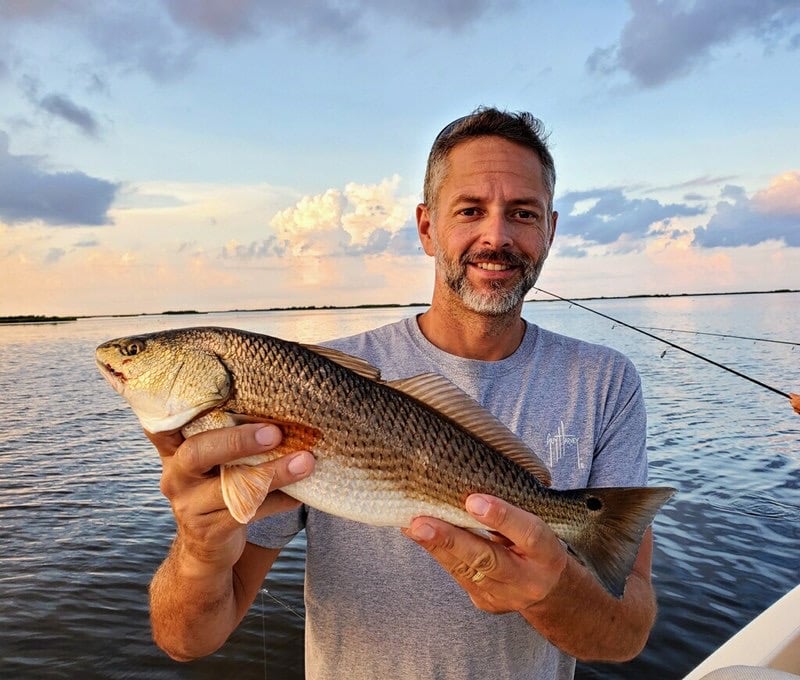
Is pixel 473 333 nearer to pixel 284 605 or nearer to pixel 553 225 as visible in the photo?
pixel 553 225

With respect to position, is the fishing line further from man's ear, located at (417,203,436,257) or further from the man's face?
the man's face

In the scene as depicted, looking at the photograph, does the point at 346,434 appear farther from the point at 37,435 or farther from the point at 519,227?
the point at 37,435

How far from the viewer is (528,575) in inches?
90.0

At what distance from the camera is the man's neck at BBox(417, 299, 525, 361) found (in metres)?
3.15

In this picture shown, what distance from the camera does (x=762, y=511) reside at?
10602 mm

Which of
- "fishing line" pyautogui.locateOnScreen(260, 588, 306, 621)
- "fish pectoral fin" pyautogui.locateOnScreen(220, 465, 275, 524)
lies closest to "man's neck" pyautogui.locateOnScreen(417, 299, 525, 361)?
"fish pectoral fin" pyautogui.locateOnScreen(220, 465, 275, 524)

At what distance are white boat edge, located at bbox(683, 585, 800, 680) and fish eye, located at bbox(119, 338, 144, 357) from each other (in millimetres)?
3697

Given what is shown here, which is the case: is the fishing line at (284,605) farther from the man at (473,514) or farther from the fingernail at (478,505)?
the fingernail at (478,505)

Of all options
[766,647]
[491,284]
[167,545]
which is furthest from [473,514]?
[167,545]

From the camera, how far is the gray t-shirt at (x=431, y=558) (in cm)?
278

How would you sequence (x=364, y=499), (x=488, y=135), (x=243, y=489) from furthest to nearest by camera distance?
(x=488, y=135) < (x=364, y=499) < (x=243, y=489)

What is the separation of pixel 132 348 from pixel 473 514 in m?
1.40

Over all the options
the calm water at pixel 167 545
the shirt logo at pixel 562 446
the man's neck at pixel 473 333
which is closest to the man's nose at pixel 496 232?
the man's neck at pixel 473 333

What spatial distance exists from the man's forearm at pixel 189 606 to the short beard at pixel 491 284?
1590mm
